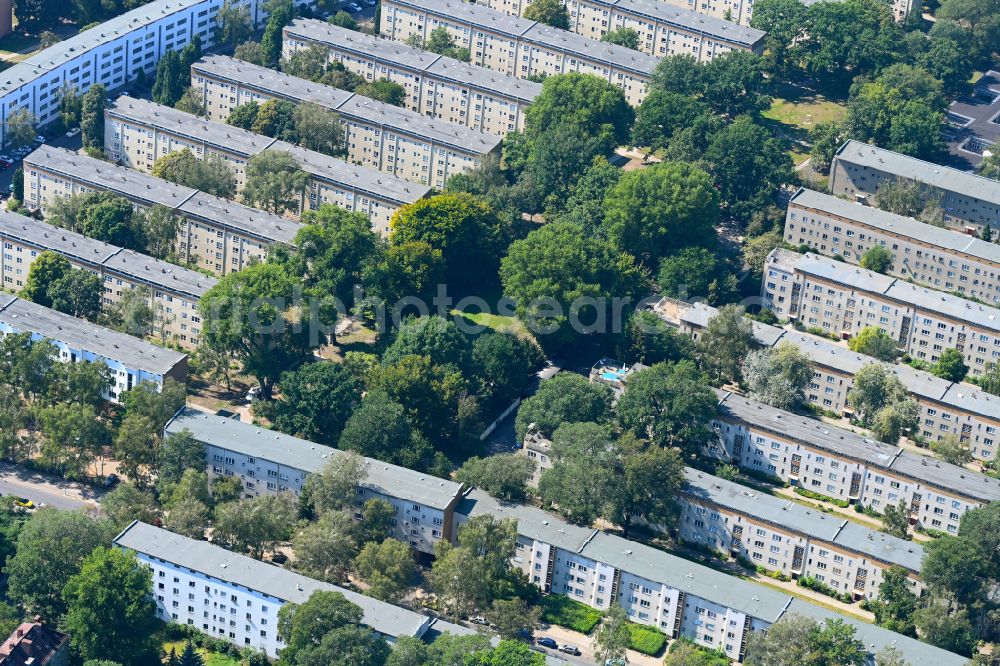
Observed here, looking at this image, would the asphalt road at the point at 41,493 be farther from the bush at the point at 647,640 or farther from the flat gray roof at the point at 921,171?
the flat gray roof at the point at 921,171

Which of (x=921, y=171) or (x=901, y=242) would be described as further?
(x=921, y=171)

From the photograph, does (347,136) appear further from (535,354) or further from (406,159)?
(535,354)

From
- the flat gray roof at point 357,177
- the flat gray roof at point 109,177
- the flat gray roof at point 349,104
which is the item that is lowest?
the flat gray roof at point 109,177

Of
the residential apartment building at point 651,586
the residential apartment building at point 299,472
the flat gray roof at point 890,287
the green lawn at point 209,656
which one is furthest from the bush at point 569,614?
the flat gray roof at point 890,287

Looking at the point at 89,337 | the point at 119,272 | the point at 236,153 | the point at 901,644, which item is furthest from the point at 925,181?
the point at 89,337

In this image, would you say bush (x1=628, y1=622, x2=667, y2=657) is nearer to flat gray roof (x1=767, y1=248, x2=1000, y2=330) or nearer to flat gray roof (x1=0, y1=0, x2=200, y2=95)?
flat gray roof (x1=767, y1=248, x2=1000, y2=330)

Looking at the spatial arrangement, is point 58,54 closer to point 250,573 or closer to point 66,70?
point 66,70
